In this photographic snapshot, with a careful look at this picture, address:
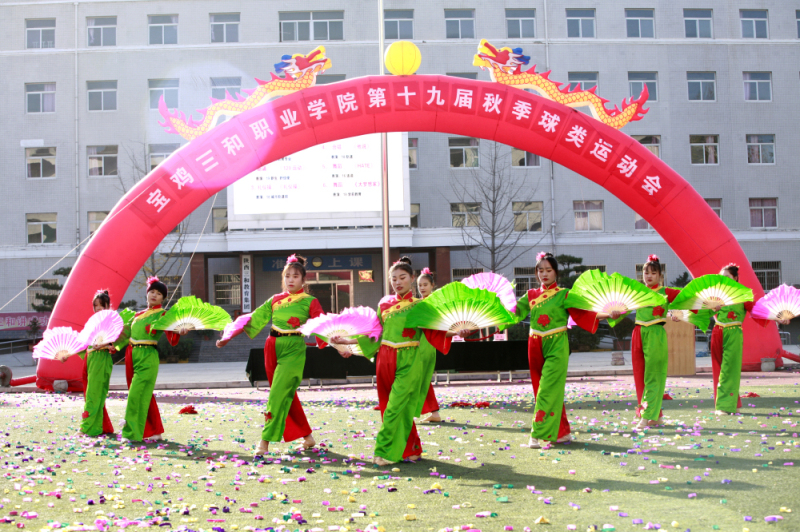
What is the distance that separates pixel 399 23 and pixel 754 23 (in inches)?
478

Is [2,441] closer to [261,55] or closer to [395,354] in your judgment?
[395,354]

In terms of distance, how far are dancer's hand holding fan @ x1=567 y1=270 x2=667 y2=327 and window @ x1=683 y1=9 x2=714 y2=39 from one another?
21683 millimetres

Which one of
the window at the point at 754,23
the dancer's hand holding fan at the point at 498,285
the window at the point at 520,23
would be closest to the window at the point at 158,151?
the window at the point at 520,23

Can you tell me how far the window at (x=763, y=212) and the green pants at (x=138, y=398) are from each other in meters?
22.5

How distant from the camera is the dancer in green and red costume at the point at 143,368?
6016 millimetres

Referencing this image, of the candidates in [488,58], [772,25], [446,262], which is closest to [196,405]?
[488,58]

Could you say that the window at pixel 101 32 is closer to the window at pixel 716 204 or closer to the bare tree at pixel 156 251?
the bare tree at pixel 156 251

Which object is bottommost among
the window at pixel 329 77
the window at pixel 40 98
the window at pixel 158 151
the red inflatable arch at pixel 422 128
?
the red inflatable arch at pixel 422 128

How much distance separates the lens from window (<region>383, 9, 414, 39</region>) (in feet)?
77.8

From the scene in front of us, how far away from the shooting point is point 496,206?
23.0 meters

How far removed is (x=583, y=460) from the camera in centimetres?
485

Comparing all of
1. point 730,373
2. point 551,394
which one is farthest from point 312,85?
point 730,373

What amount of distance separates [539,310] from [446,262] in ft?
56.2

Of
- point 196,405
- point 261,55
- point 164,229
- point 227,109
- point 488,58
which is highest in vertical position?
point 261,55
